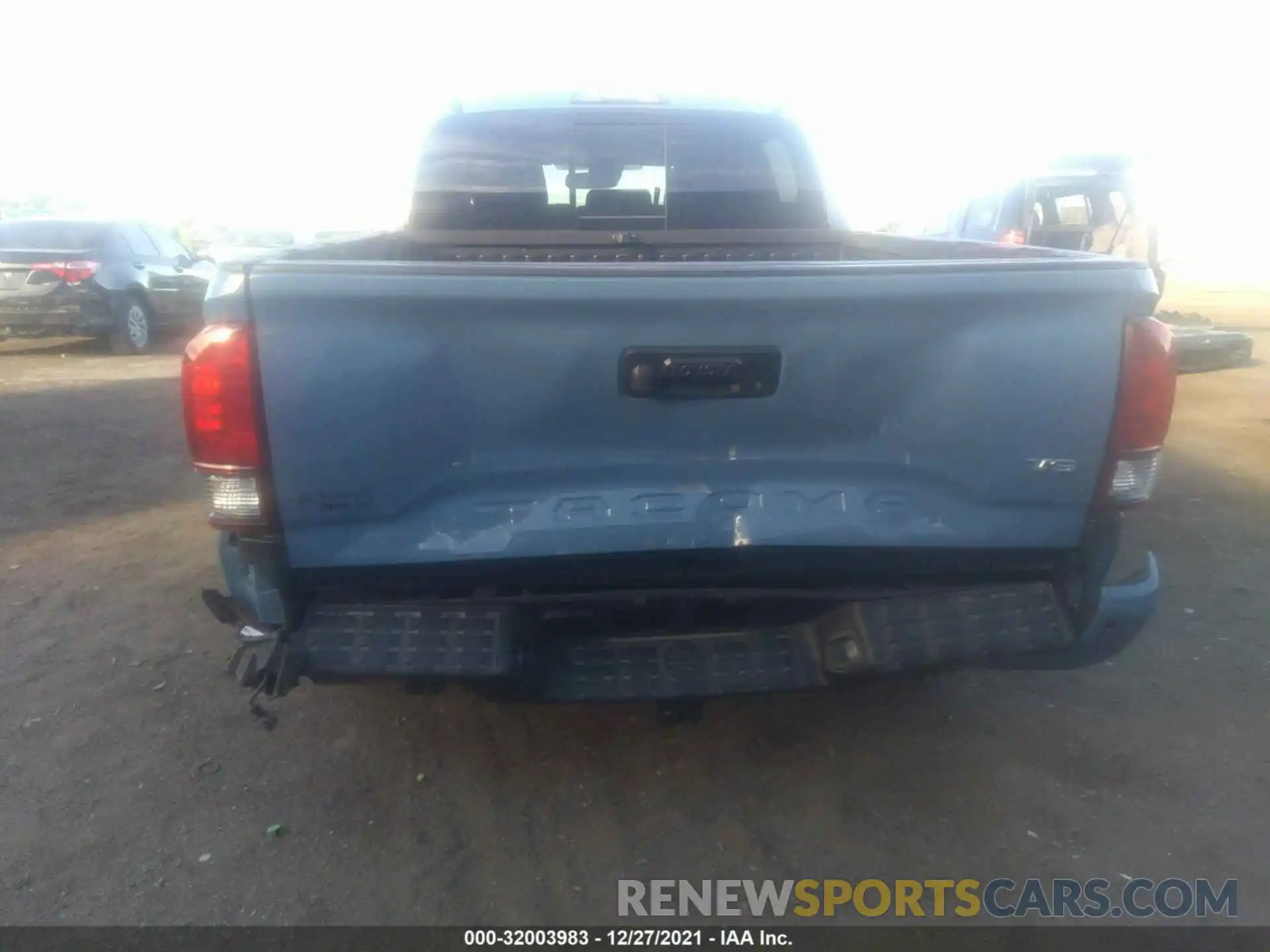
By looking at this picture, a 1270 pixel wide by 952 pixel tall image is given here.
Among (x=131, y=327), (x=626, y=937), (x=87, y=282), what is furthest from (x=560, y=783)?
(x=131, y=327)

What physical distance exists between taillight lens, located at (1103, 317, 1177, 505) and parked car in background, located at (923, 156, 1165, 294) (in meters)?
8.68

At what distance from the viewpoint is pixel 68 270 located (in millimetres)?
10391

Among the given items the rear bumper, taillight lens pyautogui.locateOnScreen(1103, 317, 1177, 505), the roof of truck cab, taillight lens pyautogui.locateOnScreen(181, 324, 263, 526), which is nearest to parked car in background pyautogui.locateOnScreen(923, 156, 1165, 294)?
the roof of truck cab

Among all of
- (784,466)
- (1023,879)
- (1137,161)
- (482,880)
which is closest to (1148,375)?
(784,466)

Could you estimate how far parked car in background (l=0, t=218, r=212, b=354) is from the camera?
1027cm

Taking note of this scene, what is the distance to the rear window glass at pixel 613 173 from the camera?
478cm

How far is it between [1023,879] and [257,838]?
6.88ft

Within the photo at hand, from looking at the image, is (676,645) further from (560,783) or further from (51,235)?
(51,235)

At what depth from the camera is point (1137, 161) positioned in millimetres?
11516

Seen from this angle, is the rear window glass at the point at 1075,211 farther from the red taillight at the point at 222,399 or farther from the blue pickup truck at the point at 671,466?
the red taillight at the point at 222,399

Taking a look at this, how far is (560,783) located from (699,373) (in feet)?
4.75

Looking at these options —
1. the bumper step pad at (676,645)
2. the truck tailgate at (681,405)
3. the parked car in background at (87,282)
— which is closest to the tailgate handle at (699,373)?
the truck tailgate at (681,405)

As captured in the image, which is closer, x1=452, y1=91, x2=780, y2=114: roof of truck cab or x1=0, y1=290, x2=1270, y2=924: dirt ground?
x1=0, y1=290, x2=1270, y2=924: dirt ground

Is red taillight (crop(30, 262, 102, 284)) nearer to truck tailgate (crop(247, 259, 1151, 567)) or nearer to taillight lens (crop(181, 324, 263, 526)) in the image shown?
taillight lens (crop(181, 324, 263, 526))
